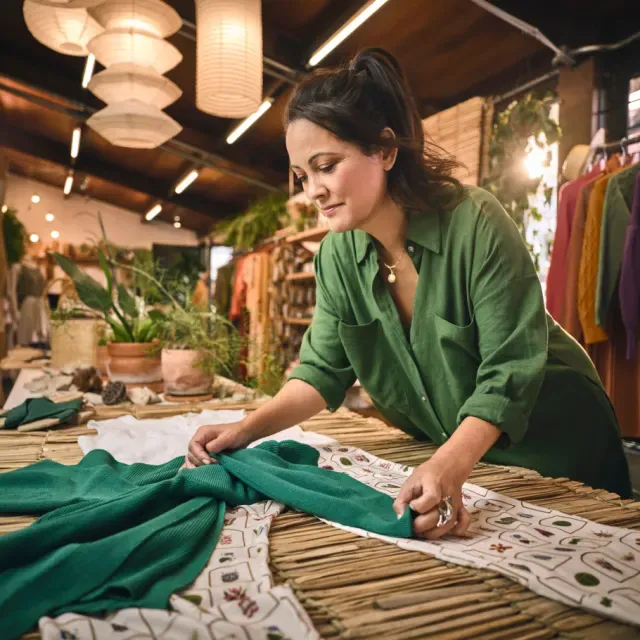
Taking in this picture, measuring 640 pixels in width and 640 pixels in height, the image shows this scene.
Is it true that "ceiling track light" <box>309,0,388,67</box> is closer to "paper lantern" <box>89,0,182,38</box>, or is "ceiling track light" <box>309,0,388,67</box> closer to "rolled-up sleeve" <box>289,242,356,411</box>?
"paper lantern" <box>89,0,182,38</box>

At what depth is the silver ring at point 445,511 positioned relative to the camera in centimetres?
76

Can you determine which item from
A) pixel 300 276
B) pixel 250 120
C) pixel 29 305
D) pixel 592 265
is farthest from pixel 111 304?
pixel 29 305

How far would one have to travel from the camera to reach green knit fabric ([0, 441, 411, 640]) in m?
0.58

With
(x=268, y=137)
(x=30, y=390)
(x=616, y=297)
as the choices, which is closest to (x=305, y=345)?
(x=30, y=390)

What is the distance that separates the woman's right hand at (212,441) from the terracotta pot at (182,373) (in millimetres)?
892

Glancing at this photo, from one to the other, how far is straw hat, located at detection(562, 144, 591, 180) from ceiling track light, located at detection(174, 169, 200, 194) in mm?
6528

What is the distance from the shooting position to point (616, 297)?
2.65 meters

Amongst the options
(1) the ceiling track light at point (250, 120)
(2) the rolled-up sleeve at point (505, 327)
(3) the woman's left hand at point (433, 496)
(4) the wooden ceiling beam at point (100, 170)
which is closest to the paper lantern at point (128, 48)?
(2) the rolled-up sleeve at point (505, 327)

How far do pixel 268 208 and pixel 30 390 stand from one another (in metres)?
5.77

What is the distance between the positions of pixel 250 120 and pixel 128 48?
3642 millimetres

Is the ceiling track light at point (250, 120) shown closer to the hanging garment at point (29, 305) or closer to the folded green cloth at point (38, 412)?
the hanging garment at point (29, 305)

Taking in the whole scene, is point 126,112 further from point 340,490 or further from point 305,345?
point 340,490

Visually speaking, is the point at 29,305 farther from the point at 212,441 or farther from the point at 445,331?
the point at 445,331

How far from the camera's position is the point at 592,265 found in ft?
8.79
